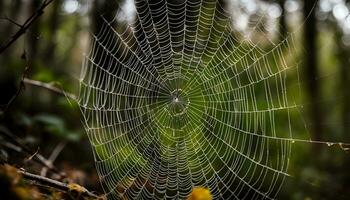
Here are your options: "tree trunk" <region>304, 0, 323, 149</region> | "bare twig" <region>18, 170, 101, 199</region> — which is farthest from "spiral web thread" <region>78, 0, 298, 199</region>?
"tree trunk" <region>304, 0, 323, 149</region>

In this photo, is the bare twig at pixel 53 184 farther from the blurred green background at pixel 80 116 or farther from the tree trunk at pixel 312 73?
the tree trunk at pixel 312 73

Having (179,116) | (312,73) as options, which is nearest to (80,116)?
(179,116)

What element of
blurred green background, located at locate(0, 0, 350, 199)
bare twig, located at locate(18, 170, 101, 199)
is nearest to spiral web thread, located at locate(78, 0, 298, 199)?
blurred green background, located at locate(0, 0, 350, 199)

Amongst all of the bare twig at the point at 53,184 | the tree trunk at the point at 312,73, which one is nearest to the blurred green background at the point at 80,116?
the tree trunk at the point at 312,73

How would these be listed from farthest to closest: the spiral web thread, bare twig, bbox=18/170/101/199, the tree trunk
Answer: the tree trunk → the spiral web thread → bare twig, bbox=18/170/101/199

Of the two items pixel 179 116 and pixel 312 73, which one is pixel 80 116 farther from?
pixel 312 73

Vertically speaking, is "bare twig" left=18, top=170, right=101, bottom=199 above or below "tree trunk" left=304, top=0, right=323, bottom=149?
below

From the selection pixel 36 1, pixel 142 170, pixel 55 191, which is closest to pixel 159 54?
pixel 142 170

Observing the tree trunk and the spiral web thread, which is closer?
the spiral web thread

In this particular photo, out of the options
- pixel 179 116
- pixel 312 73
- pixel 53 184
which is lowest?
pixel 53 184

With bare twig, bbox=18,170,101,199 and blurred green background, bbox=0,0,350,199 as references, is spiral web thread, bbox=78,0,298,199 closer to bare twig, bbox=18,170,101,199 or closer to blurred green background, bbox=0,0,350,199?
blurred green background, bbox=0,0,350,199

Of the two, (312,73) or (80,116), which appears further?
(312,73)

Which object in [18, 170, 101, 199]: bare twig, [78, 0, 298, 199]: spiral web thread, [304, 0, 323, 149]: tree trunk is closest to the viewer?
[18, 170, 101, 199]: bare twig
